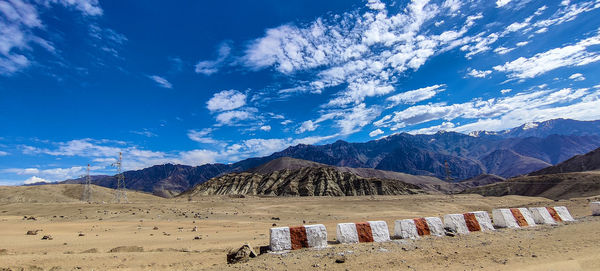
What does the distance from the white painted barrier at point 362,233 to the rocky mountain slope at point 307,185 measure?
85771 millimetres

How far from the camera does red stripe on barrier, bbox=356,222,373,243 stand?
34.0 feet

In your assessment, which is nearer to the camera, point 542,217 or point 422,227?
point 422,227

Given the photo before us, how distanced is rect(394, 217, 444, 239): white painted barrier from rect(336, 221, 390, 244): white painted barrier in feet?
2.85

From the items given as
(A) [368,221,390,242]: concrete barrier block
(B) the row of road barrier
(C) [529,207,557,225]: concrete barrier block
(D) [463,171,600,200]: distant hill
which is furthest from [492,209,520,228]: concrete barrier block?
(D) [463,171,600,200]: distant hill

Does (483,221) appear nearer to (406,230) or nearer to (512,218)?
(512,218)

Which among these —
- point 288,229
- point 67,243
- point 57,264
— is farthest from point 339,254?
point 67,243

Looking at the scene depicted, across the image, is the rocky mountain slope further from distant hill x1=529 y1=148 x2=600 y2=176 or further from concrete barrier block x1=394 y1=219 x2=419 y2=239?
concrete barrier block x1=394 y1=219 x2=419 y2=239

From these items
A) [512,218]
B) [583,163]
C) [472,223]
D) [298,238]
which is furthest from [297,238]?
[583,163]

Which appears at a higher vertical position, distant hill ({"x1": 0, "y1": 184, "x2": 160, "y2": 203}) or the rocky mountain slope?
distant hill ({"x1": 0, "y1": 184, "x2": 160, "y2": 203})

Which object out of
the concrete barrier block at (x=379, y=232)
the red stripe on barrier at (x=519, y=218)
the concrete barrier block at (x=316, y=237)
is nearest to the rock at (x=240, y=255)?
the concrete barrier block at (x=316, y=237)

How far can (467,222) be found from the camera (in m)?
12.6

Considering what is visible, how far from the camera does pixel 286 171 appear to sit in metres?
128

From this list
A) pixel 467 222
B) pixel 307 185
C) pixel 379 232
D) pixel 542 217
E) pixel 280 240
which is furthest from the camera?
pixel 307 185

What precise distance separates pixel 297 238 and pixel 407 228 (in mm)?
4630
